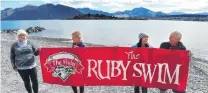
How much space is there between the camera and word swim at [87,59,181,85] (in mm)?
7914

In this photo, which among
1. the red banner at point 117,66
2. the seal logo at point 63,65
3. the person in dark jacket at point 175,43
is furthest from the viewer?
the seal logo at point 63,65

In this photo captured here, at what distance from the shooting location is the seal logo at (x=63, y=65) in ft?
27.0

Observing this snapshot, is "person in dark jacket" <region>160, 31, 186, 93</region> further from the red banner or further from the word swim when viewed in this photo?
the word swim

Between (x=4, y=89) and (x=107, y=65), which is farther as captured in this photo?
(x=4, y=89)

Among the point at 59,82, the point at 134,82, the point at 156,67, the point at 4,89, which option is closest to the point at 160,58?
the point at 156,67

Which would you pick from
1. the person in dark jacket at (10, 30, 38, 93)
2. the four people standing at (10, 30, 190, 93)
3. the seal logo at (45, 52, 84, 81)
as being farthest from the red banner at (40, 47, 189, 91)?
the person in dark jacket at (10, 30, 38, 93)

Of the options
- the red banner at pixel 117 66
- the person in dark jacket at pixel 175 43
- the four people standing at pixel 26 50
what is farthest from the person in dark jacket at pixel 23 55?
the person in dark jacket at pixel 175 43

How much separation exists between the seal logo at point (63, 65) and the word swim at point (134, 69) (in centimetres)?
33

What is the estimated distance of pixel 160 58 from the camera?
7.88 meters

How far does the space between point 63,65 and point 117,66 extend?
1.35m

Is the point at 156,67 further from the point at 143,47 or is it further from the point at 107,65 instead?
the point at 107,65

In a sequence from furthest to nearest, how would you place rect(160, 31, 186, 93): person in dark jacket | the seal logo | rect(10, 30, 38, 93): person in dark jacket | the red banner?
the seal logo → rect(10, 30, 38, 93): person in dark jacket → the red banner → rect(160, 31, 186, 93): person in dark jacket

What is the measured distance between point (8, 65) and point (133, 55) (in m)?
9.83

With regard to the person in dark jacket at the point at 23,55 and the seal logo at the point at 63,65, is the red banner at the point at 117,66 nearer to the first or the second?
the seal logo at the point at 63,65
